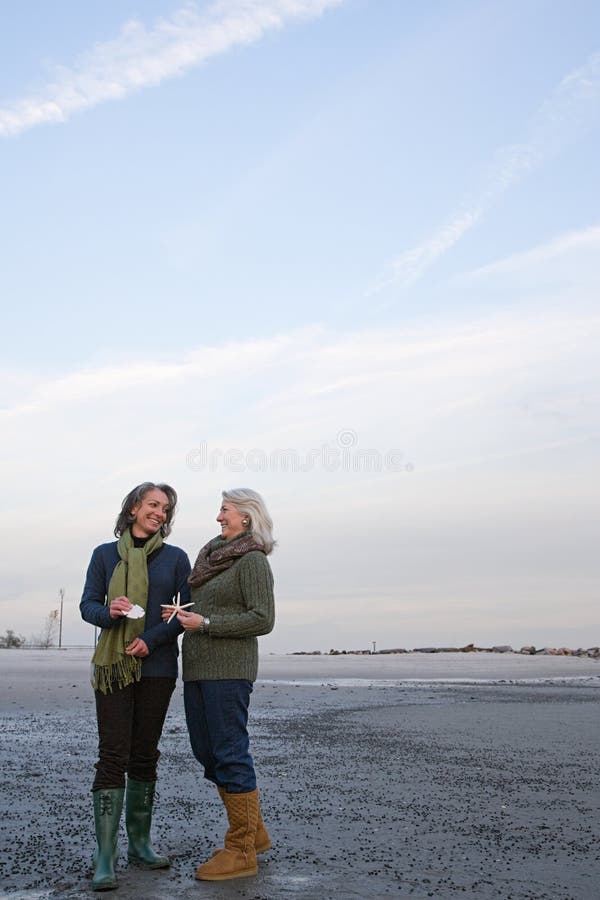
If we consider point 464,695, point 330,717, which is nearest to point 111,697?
point 330,717

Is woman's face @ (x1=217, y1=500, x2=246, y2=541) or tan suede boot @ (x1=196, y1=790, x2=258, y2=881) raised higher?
woman's face @ (x1=217, y1=500, x2=246, y2=541)

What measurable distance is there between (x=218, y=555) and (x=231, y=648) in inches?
22.1

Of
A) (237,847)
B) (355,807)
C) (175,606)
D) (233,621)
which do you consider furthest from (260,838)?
(355,807)

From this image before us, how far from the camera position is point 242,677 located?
6094mm

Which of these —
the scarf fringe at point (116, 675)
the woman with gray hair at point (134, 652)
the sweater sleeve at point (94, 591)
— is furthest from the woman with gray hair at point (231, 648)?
the sweater sleeve at point (94, 591)

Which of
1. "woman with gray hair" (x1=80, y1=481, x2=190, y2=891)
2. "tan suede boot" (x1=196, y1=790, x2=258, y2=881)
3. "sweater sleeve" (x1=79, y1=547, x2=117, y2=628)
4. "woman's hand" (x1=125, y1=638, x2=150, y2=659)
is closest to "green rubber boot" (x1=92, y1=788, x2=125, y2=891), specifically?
"woman with gray hair" (x1=80, y1=481, x2=190, y2=891)

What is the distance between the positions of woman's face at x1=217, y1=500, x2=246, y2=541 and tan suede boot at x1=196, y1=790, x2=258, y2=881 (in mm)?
1539

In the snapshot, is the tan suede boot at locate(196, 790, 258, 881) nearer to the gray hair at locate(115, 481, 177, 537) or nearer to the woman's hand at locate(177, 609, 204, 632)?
the woman's hand at locate(177, 609, 204, 632)

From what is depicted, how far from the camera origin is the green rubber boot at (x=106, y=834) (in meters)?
5.38

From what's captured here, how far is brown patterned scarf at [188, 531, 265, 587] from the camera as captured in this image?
6.18 metres

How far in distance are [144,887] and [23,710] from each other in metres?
10.5

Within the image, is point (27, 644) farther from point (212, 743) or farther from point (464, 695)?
point (212, 743)

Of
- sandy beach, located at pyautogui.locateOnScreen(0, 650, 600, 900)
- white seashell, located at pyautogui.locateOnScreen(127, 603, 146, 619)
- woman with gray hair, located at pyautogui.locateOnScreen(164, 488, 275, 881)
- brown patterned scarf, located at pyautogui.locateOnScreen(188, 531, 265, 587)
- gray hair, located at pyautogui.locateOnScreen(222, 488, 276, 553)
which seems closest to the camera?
sandy beach, located at pyautogui.locateOnScreen(0, 650, 600, 900)

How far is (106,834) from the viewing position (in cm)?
559
